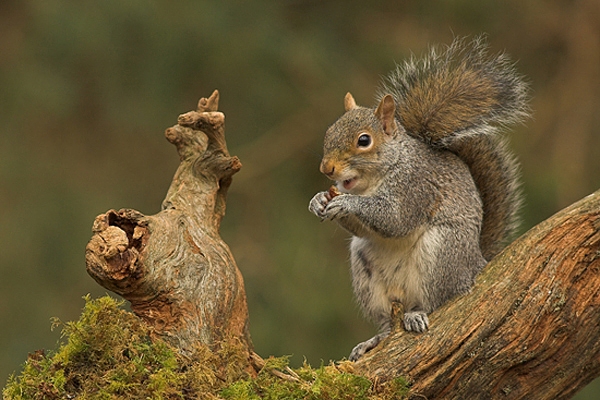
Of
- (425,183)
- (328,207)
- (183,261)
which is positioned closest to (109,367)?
(183,261)

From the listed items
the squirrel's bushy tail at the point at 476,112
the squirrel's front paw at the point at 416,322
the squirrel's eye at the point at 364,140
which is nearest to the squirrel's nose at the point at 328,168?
the squirrel's eye at the point at 364,140

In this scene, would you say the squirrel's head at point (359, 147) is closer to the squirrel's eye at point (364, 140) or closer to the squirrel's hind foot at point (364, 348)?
the squirrel's eye at point (364, 140)

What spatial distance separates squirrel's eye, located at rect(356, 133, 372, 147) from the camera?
328 cm

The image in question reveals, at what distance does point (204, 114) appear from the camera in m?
3.07

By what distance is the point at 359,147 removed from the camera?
129 inches

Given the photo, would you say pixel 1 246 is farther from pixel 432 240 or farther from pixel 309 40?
pixel 432 240

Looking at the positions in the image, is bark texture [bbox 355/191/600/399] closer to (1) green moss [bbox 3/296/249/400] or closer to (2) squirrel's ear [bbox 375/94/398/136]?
(1) green moss [bbox 3/296/249/400]

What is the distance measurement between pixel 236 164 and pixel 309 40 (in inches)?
139

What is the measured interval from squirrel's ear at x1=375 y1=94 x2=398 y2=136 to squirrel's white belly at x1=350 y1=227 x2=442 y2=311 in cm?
38

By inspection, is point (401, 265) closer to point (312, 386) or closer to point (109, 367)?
point (312, 386)

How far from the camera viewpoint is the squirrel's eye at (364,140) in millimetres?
3275

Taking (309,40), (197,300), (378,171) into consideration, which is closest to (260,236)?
(309,40)

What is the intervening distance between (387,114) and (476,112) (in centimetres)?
31

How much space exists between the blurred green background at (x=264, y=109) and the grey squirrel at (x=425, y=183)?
2786mm
